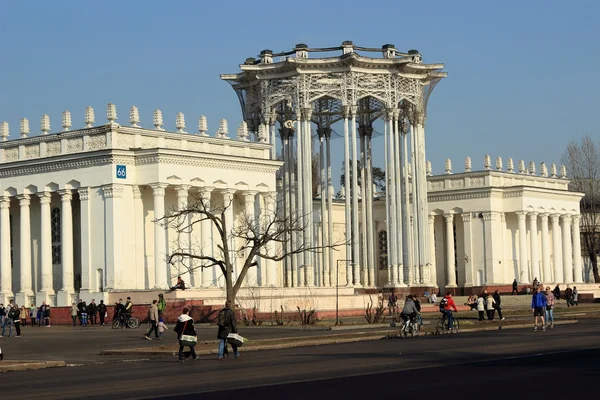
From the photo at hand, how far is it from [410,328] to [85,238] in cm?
2894

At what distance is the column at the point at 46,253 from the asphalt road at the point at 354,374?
113 feet

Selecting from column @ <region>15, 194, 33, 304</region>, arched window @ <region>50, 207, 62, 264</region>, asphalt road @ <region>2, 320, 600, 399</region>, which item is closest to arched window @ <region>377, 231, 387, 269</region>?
arched window @ <region>50, 207, 62, 264</region>

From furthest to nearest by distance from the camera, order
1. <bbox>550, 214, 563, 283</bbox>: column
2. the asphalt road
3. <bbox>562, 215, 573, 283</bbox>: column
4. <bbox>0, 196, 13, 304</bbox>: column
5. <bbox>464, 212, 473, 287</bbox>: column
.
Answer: <bbox>562, 215, 573, 283</bbox>: column → <bbox>550, 214, 563, 283</bbox>: column → <bbox>464, 212, 473, 287</bbox>: column → <bbox>0, 196, 13, 304</bbox>: column → the asphalt road

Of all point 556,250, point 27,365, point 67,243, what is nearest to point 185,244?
point 67,243

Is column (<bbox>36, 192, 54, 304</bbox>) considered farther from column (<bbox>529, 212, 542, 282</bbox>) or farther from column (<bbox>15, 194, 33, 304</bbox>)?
column (<bbox>529, 212, 542, 282</bbox>)

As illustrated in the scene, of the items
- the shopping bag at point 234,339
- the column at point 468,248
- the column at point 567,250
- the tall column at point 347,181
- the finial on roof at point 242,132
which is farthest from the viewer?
the column at point 567,250

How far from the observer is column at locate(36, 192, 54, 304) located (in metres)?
72.6

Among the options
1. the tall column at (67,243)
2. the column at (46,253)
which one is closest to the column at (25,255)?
the column at (46,253)

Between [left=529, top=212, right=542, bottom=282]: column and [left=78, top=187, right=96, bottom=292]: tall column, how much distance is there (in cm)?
4539

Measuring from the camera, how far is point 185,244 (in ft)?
238

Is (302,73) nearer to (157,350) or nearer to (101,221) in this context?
(101,221)

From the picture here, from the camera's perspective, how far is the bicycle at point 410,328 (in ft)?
153

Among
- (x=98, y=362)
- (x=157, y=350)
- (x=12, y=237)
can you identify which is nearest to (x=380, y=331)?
(x=157, y=350)

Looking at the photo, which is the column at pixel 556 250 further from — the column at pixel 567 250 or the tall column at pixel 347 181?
the tall column at pixel 347 181
